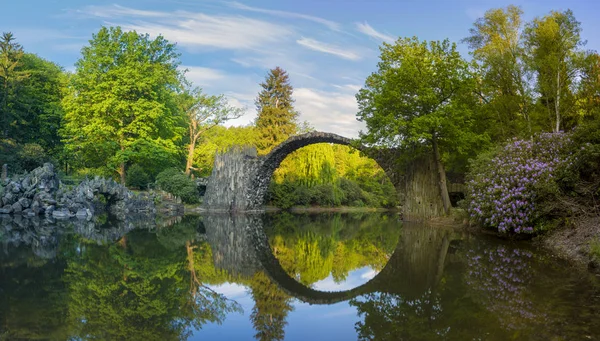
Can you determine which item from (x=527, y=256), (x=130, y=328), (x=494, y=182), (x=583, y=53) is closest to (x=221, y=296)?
(x=130, y=328)

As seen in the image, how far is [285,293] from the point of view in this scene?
567 cm

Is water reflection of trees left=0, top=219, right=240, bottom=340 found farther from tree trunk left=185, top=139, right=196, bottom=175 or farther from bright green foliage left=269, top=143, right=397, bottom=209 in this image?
tree trunk left=185, top=139, right=196, bottom=175

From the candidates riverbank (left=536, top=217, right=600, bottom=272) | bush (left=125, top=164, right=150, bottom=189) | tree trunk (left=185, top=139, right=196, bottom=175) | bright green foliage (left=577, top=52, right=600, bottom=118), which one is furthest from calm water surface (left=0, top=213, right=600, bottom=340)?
tree trunk (left=185, top=139, right=196, bottom=175)

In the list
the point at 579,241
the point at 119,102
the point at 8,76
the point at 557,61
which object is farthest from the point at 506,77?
the point at 8,76

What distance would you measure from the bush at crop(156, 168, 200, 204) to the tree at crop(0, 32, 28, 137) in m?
9.96

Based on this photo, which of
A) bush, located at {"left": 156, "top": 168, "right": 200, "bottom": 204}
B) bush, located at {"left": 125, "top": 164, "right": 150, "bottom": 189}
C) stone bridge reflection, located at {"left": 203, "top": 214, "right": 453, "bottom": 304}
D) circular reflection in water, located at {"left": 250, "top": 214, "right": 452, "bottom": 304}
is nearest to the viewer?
stone bridge reflection, located at {"left": 203, "top": 214, "right": 453, "bottom": 304}

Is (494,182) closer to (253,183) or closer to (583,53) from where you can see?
(583,53)

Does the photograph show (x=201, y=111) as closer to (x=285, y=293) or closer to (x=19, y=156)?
(x=19, y=156)

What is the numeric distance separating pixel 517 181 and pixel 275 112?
24.3 metres

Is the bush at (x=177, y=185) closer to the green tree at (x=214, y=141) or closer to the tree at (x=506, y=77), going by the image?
the green tree at (x=214, y=141)

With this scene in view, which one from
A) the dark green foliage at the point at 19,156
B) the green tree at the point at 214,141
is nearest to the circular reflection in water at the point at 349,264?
the dark green foliage at the point at 19,156

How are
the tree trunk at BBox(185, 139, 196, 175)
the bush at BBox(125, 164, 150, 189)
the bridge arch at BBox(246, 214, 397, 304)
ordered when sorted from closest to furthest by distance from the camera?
the bridge arch at BBox(246, 214, 397, 304), the bush at BBox(125, 164, 150, 189), the tree trunk at BBox(185, 139, 196, 175)

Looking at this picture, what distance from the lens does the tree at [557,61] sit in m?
15.6

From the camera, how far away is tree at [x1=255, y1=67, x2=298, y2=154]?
33969 mm
